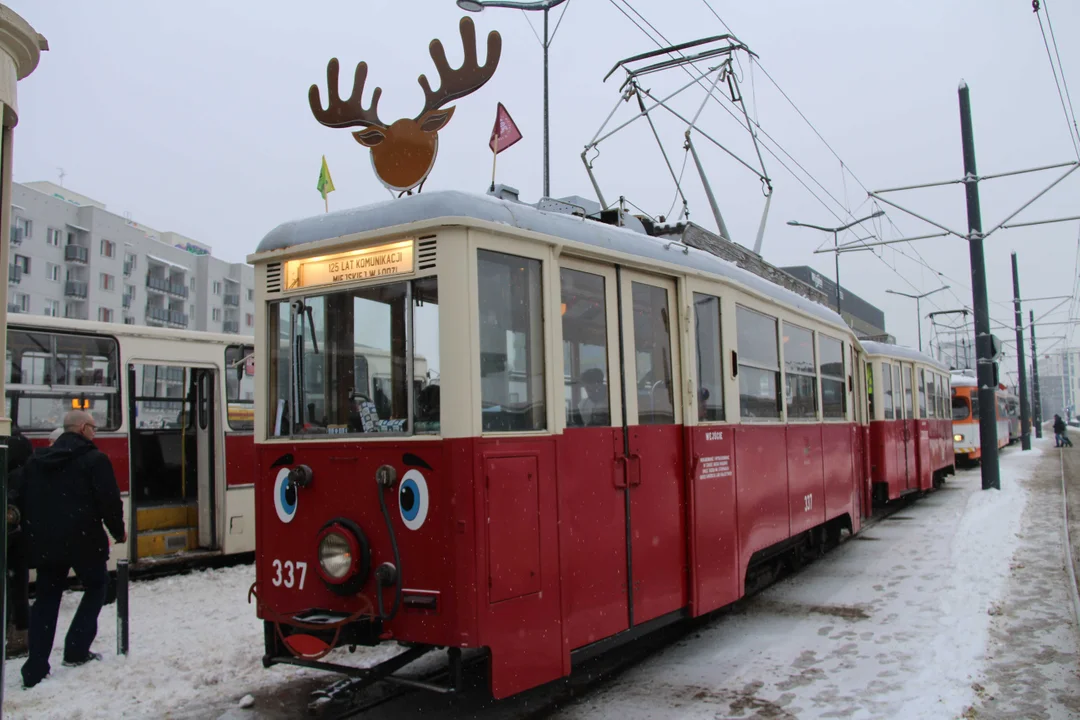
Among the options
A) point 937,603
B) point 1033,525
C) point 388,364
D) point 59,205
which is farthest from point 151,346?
point 59,205

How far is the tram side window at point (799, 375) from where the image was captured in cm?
846

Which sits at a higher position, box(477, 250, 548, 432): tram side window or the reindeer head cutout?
the reindeer head cutout

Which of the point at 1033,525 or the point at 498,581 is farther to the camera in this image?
the point at 1033,525

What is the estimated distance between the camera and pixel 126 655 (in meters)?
6.54

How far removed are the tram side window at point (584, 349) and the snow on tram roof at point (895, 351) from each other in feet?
29.3

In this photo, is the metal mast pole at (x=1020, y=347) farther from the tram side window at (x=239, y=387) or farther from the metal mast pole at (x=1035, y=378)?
the tram side window at (x=239, y=387)

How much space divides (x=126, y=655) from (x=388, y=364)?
11.6ft

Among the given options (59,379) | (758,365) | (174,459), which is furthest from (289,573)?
(174,459)

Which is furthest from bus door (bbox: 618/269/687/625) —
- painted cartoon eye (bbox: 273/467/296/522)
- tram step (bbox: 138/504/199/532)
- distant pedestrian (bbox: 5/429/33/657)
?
tram step (bbox: 138/504/199/532)

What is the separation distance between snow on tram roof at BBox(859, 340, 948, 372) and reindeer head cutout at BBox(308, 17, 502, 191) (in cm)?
945

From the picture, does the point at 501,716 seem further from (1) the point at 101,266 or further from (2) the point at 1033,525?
(1) the point at 101,266

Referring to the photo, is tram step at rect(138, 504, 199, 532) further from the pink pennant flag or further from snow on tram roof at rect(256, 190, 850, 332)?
the pink pennant flag

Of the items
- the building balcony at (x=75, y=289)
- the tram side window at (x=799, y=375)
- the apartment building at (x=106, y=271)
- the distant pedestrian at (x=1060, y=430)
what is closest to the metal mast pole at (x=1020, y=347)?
the distant pedestrian at (x=1060, y=430)

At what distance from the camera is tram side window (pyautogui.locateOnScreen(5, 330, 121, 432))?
340 inches
